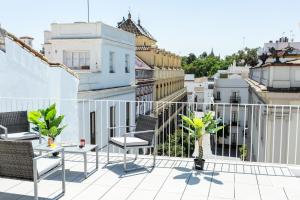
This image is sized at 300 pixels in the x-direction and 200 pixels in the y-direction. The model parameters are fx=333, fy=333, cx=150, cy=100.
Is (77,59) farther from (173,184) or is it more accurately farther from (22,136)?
(173,184)

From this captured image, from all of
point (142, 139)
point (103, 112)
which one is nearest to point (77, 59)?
point (103, 112)

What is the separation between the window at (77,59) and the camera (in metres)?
15.1

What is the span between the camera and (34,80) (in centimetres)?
920

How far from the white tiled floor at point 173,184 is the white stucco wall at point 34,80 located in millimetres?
3741

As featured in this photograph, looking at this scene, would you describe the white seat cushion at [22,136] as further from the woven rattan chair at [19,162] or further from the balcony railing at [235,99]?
the balcony railing at [235,99]

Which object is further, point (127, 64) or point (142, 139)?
point (127, 64)

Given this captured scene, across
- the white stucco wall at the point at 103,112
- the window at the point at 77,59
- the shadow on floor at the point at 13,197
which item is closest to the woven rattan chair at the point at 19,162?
the shadow on floor at the point at 13,197

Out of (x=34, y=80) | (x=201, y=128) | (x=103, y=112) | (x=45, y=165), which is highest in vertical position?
(x=34, y=80)

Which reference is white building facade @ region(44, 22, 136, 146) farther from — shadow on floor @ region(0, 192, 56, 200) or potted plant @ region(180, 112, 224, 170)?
shadow on floor @ region(0, 192, 56, 200)

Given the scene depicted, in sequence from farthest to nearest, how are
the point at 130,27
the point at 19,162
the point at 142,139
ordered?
the point at 130,27 < the point at 142,139 < the point at 19,162

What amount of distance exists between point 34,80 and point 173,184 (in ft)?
19.3

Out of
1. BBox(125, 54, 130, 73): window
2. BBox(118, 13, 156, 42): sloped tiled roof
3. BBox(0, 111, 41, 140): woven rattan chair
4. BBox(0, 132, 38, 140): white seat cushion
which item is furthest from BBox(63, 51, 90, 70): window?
BBox(118, 13, 156, 42): sloped tiled roof

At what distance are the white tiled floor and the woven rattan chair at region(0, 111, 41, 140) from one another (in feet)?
3.01

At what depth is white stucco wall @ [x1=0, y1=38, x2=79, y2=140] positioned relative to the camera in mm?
8820
